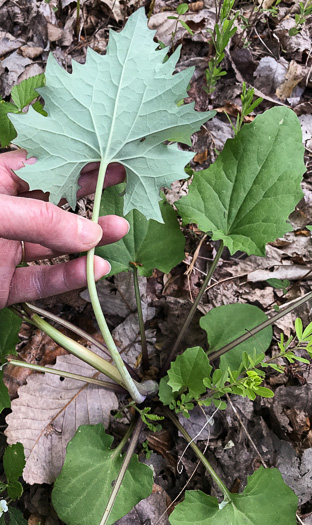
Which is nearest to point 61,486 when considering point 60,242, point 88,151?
point 60,242

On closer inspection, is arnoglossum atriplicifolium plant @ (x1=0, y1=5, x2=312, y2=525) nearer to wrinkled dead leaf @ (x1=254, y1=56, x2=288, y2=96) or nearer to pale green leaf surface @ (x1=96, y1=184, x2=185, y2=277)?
pale green leaf surface @ (x1=96, y1=184, x2=185, y2=277)

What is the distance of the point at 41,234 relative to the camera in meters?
1.35

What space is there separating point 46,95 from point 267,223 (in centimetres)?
97

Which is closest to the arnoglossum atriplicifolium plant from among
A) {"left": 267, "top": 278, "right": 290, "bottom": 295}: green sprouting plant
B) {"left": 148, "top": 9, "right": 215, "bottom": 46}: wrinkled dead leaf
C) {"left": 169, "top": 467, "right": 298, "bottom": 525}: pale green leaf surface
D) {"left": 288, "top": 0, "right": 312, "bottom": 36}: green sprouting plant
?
{"left": 169, "top": 467, "right": 298, "bottom": 525}: pale green leaf surface

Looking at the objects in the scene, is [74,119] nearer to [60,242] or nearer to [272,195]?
[60,242]

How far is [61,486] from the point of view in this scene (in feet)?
4.89

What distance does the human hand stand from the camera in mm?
1295

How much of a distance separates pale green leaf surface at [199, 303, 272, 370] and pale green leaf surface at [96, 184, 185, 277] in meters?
0.30

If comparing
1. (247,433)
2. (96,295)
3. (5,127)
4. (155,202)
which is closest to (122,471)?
(247,433)

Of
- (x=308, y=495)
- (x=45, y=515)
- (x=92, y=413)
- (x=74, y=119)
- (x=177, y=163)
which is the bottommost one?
(x=45, y=515)

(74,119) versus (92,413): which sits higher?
(74,119)

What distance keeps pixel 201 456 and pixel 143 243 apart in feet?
3.11

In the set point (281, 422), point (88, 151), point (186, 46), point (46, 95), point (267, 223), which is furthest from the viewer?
point (186, 46)

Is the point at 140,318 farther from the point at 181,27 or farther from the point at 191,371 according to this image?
the point at 181,27
